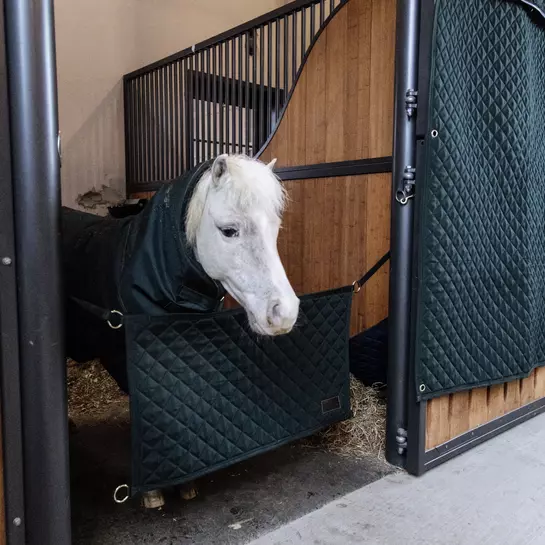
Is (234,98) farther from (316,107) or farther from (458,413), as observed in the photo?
(458,413)

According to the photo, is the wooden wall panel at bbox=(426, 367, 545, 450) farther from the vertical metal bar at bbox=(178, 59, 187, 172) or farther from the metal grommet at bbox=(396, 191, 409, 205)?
the vertical metal bar at bbox=(178, 59, 187, 172)


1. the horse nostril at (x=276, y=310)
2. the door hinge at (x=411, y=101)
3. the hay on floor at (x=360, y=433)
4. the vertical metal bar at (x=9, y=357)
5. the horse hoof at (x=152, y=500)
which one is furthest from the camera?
the hay on floor at (x=360, y=433)

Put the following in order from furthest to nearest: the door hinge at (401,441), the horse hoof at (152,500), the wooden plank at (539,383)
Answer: the wooden plank at (539,383), the door hinge at (401,441), the horse hoof at (152,500)

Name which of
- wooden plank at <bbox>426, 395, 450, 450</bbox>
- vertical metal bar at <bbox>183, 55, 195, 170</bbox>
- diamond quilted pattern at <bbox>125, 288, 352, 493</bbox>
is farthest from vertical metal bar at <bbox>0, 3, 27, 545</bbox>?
vertical metal bar at <bbox>183, 55, 195, 170</bbox>

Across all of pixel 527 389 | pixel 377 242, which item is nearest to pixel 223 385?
pixel 377 242

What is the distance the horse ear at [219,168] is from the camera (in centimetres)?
124

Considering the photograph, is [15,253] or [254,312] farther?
[254,312]

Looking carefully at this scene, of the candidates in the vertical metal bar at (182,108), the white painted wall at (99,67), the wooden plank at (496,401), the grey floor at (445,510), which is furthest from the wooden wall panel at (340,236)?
the white painted wall at (99,67)

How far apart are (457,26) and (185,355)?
1.31 m

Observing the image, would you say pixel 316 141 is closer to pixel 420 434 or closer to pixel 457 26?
pixel 457 26

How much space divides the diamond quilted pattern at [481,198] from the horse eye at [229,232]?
0.63m

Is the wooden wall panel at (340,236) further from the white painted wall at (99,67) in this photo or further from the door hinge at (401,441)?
the white painted wall at (99,67)

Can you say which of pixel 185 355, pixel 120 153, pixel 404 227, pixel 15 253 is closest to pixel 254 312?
pixel 185 355

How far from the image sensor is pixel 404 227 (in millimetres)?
1542
